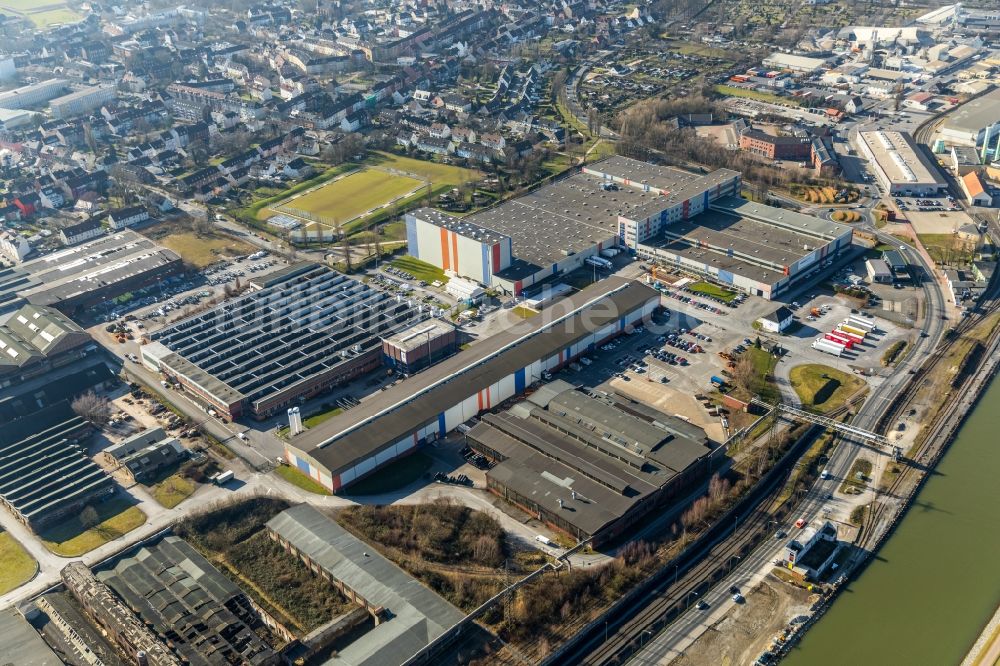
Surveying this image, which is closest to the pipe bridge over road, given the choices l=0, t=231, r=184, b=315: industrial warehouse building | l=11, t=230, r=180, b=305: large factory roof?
l=0, t=231, r=184, b=315: industrial warehouse building

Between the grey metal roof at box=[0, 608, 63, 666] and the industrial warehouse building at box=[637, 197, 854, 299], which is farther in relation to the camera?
the industrial warehouse building at box=[637, 197, 854, 299]

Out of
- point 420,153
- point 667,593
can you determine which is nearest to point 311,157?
point 420,153

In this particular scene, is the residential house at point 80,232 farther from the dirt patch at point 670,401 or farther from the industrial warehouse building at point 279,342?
the dirt patch at point 670,401

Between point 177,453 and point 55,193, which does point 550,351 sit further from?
point 55,193

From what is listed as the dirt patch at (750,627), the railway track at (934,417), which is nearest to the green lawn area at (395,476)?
the dirt patch at (750,627)

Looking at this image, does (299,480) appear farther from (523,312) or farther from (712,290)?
(712,290)

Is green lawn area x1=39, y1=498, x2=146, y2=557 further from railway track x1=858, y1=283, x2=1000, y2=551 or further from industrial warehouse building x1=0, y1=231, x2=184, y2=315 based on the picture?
railway track x1=858, y1=283, x2=1000, y2=551
